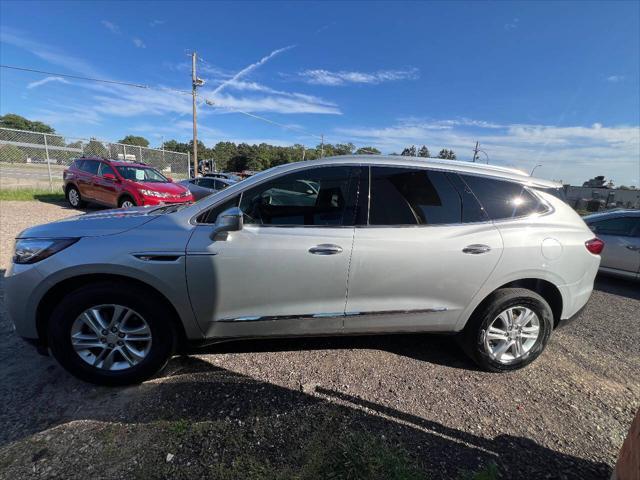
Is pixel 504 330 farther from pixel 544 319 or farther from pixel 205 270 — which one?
pixel 205 270

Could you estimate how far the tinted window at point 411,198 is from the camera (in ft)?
8.91

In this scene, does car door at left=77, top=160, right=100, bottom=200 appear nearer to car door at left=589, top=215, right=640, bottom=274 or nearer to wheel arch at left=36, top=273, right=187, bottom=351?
wheel arch at left=36, top=273, right=187, bottom=351

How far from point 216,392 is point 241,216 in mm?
1336

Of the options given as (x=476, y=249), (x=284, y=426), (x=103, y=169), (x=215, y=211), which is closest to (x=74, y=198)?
(x=103, y=169)

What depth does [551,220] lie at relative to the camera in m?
2.93

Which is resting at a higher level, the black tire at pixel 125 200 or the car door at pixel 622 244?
the car door at pixel 622 244

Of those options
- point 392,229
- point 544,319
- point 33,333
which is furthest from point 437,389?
point 33,333

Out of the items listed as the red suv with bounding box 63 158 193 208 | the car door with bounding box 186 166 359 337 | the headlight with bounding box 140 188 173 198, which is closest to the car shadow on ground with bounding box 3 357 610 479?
the car door with bounding box 186 166 359 337

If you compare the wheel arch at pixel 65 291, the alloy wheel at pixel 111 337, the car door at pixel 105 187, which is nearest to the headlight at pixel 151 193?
the car door at pixel 105 187

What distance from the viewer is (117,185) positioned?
9.84 m

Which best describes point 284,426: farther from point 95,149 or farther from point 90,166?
point 95,149

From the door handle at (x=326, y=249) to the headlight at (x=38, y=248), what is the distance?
171cm

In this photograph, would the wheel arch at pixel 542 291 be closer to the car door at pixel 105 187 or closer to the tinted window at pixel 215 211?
the tinted window at pixel 215 211

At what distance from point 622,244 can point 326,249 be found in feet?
20.9
